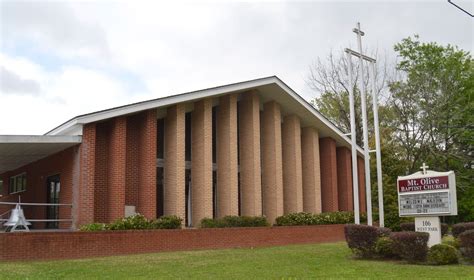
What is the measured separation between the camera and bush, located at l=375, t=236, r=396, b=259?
15.7m

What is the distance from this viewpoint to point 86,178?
63.8 feet

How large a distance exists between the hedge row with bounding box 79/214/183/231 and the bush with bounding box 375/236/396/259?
7327mm

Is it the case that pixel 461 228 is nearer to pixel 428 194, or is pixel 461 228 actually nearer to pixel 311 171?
pixel 428 194

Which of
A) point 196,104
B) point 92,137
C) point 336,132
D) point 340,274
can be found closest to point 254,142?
point 196,104

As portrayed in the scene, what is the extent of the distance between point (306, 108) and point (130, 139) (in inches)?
370

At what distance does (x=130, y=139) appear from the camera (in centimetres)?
2175

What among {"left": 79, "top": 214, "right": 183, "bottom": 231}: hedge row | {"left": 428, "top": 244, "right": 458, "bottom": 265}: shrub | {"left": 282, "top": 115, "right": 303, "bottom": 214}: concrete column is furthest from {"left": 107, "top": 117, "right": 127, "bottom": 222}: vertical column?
{"left": 428, "top": 244, "right": 458, "bottom": 265}: shrub

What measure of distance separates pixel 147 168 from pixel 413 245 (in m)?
10.3

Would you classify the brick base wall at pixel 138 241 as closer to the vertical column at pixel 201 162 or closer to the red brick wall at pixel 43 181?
the vertical column at pixel 201 162

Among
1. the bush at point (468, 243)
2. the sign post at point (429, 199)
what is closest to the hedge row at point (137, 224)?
the sign post at point (429, 199)

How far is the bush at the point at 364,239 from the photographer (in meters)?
16.1

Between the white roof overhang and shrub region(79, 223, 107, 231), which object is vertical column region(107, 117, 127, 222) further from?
shrub region(79, 223, 107, 231)

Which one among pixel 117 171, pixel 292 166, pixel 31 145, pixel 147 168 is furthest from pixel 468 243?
pixel 31 145

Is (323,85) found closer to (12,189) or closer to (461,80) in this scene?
(461,80)
